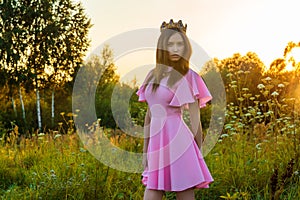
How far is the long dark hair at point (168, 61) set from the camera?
2766mm

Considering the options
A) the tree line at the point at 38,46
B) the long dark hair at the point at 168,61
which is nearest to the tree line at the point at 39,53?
the tree line at the point at 38,46

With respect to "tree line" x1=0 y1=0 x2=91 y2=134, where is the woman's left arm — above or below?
below

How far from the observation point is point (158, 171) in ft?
8.79

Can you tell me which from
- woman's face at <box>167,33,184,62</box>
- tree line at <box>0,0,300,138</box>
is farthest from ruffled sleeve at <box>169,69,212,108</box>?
tree line at <box>0,0,300,138</box>

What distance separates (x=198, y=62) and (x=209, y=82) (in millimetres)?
1439

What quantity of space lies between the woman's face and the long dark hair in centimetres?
2

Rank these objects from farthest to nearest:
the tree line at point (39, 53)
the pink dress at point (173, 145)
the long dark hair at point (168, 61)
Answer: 1. the tree line at point (39, 53)
2. the long dark hair at point (168, 61)
3. the pink dress at point (173, 145)

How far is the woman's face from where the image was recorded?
9.09 ft

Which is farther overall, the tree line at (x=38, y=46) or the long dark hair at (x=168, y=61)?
the tree line at (x=38, y=46)

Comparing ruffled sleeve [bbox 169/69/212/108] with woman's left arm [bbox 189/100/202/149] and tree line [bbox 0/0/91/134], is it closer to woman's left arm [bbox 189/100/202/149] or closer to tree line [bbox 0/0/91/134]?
woman's left arm [bbox 189/100/202/149]

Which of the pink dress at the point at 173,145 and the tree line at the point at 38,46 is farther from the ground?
the tree line at the point at 38,46

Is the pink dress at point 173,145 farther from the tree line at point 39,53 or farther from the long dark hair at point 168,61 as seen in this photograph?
the tree line at point 39,53

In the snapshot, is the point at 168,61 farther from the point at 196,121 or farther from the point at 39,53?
the point at 39,53

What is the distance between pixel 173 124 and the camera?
2.71 metres
